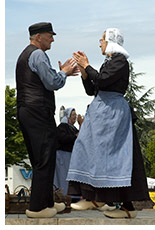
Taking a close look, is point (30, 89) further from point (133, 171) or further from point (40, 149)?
point (133, 171)

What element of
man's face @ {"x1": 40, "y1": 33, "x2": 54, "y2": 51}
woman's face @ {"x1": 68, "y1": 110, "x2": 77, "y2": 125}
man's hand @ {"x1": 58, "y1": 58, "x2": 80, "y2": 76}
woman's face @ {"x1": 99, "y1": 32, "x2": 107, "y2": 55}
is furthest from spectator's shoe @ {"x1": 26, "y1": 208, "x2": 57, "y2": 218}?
woman's face @ {"x1": 68, "y1": 110, "x2": 77, "y2": 125}

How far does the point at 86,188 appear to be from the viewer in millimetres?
6750

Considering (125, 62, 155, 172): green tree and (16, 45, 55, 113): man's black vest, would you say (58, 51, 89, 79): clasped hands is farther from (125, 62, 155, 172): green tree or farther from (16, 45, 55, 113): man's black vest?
(125, 62, 155, 172): green tree

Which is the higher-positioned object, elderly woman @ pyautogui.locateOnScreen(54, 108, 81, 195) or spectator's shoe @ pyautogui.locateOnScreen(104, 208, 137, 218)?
elderly woman @ pyautogui.locateOnScreen(54, 108, 81, 195)

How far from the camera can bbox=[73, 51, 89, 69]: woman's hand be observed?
23.2 ft

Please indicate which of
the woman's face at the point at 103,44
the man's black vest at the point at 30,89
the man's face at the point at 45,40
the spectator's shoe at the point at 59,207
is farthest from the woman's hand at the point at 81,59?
the spectator's shoe at the point at 59,207

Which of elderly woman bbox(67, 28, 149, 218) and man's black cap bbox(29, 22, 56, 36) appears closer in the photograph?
elderly woman bbox(67, 28, 149, 218)

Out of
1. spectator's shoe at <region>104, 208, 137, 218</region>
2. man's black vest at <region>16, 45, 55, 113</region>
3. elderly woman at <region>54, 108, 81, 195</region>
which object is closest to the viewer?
man's black vest at <region>16, 45, 55, 113</region>

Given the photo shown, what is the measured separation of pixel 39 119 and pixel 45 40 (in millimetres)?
1096

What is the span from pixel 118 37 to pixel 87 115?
43.2 inches

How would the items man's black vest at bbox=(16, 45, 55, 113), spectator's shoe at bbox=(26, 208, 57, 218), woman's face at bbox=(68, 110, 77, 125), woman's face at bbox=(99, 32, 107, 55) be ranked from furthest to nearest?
woman's face at bbox=(68, 110, 77, 125) → woman's face at bbox=(99, 32, 107, 55) → man's black vest at bbox=(16, 45, 55, 113) → spectator's shoe at bbox=(26, 208, 57, 218)

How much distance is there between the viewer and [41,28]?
7.02 meters

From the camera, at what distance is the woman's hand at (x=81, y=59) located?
7.08m
